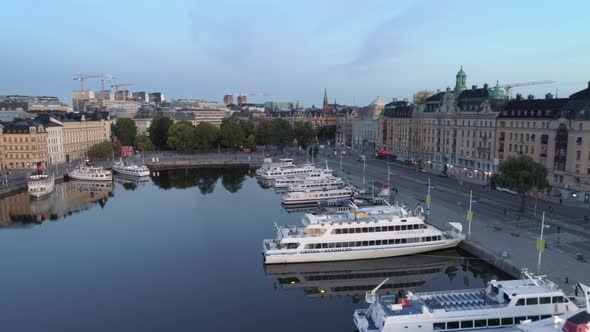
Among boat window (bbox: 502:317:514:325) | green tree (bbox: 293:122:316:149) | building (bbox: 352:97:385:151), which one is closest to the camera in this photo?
boat window (bbox: 502:317:514:325)

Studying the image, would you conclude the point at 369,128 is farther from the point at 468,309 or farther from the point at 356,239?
the point at 468,309

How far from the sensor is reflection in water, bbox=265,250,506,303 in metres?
38.4

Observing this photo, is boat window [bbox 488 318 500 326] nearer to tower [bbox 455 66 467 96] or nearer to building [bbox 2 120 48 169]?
tower [bbox 455 66 467 96]

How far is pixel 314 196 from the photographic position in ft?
241

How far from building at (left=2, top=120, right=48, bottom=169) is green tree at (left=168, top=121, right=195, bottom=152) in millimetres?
44241

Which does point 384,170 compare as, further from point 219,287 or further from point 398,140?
point 219,287

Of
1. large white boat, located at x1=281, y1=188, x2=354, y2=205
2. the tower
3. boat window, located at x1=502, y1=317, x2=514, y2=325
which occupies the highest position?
the tower

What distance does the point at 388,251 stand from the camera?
44.5 m

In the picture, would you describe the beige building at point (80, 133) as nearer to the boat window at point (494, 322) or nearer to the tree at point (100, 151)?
the tree at point (100, 151)

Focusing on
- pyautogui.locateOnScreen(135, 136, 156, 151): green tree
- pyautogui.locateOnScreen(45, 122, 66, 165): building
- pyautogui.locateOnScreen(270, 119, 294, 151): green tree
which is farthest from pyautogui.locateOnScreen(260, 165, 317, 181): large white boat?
pyautogui.locateOnScreen(135, 136, 156, 151): green tree

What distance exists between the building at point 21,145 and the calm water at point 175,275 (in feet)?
137

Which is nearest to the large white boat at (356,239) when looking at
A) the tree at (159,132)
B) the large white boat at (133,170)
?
the large white boat at (133,170)

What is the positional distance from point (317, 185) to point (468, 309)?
5245cm

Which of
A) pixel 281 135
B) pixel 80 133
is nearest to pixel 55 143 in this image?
pixel 80 133
